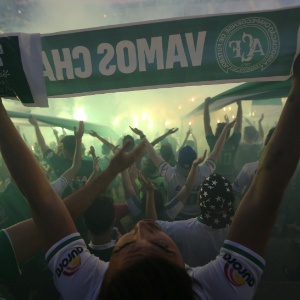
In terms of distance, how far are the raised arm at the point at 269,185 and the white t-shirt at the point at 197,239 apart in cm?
98

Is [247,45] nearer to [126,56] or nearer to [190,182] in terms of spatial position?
[126,56]

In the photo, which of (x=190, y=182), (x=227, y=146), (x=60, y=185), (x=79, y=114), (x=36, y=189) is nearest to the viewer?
(x=36, y=189)

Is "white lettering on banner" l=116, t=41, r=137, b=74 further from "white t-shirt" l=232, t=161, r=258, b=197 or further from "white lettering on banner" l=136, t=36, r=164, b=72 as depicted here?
"white t-shirt" l=232, t=161, r=258, b=197

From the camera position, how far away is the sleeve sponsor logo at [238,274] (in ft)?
2.42

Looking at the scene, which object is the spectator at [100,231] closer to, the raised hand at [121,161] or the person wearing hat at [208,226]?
the person wearing hat at [208,226]

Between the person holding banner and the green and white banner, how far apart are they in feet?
3.58

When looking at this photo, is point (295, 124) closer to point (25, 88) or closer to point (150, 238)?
point (150, 238)

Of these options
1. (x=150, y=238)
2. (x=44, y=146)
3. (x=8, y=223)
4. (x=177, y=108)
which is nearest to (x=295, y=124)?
(x=150, y=238)

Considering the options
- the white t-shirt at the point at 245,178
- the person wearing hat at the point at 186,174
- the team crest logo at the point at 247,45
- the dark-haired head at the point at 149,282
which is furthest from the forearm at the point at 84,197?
the white t-shirt at the point at 245,178

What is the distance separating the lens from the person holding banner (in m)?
0.65

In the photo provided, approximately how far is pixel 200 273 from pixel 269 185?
0.37 metres

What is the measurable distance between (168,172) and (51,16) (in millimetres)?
10691

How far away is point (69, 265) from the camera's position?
793mm

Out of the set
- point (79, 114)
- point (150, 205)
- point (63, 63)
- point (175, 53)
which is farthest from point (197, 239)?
point (79, 114)
